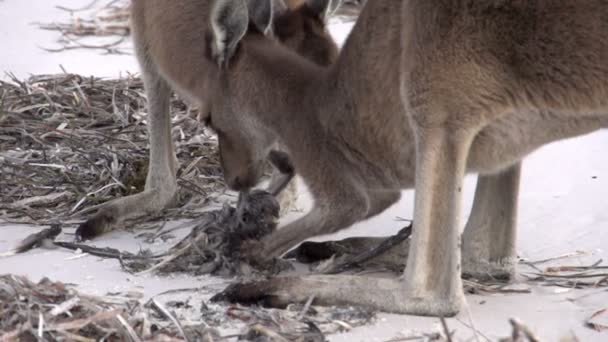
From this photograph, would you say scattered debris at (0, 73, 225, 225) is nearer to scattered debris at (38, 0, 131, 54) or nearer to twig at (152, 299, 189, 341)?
scattered debris at (38, 0, 131, 54)

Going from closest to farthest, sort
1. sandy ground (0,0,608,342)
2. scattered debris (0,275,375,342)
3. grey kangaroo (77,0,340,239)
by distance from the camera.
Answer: scattered debris (0,275,375,342) → sandy ground (0,0,608,342) → grey kangaroo (77,0,340,239)

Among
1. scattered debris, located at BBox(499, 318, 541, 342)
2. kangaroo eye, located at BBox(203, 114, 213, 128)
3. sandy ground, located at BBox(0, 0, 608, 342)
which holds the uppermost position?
kangaroo eye, located at BBox(203, 114, 213, 128)

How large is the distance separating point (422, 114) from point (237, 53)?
936 mm

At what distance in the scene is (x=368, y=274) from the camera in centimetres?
398

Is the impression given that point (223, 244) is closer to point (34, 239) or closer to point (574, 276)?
point (34, 239)

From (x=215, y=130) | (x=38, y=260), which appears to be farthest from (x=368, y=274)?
(x=38, y=260)

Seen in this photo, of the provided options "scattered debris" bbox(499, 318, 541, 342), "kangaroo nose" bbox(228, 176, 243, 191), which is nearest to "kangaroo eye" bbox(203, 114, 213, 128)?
"kangaroo nose" bbox(228, 176, 243, 191)

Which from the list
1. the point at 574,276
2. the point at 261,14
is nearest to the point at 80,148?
the point at 261,14

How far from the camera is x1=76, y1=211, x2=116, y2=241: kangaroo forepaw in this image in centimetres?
434

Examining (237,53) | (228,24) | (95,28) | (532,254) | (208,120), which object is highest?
(228,24)

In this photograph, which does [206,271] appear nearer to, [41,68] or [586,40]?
[586,40]

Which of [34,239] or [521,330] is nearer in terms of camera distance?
[521,330]

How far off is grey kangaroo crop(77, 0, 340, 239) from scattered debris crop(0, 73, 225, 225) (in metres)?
0.13

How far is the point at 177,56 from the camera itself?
15.1 ft
